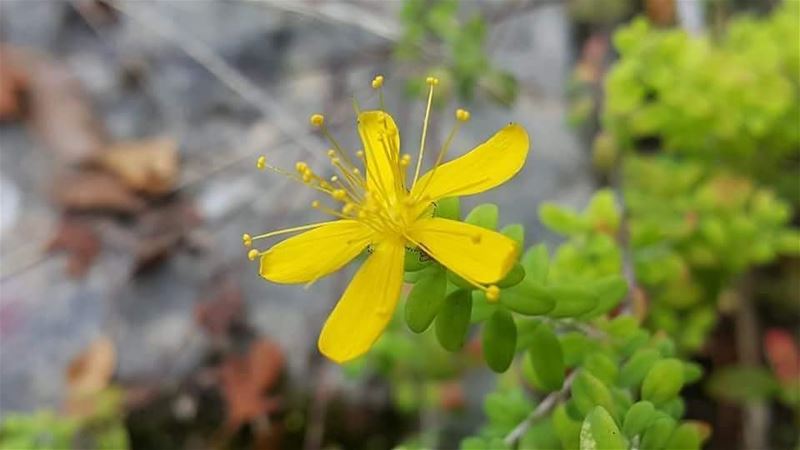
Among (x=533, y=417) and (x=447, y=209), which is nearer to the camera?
(x=447, y=209)

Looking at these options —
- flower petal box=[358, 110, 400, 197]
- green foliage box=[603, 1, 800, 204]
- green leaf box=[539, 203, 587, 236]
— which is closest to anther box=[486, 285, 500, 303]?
flower petal box=[358, 110, 400, 197]

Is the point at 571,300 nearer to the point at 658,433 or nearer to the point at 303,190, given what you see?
the point at 658,433

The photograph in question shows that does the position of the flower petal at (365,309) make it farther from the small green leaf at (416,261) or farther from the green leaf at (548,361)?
the green leaf at (548,361)

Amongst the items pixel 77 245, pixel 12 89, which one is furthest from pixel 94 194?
pixel 12 89

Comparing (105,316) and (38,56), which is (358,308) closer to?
(105,316)

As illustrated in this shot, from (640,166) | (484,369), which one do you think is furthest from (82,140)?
(640,166)

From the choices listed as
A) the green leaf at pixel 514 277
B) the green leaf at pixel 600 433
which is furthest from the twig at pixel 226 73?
the green leaf at pixel 600 433
